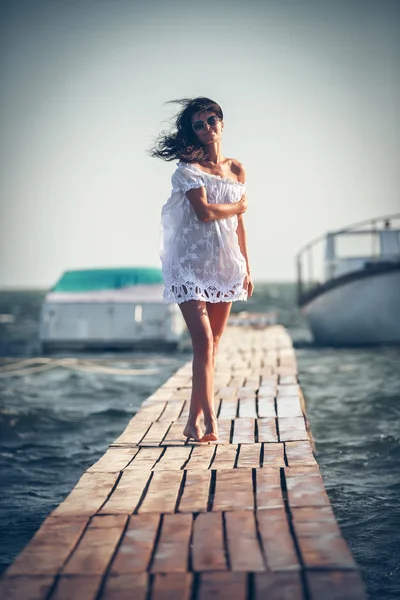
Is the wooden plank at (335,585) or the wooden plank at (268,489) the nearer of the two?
the wooden plank at (335,585)

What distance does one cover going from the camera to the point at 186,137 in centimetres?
471

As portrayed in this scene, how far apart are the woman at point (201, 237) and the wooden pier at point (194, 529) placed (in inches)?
20.1

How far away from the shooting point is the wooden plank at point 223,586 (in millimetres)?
2307

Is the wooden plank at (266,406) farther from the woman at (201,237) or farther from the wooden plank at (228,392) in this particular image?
the woman at (201,237)

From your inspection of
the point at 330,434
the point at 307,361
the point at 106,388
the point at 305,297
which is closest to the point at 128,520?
the point at 330,434

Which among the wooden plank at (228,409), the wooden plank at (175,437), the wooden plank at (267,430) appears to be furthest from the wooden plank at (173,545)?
the wooden plank at (228,409)

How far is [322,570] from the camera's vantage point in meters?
2.46

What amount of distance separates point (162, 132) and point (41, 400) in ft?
25.7

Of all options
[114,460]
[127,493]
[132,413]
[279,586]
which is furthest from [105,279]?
[279,586]

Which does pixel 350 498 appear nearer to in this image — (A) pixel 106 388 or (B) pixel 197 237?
(B) pixel 197 237

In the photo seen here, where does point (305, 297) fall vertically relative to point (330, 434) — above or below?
above

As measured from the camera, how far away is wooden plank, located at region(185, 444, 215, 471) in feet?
13.2

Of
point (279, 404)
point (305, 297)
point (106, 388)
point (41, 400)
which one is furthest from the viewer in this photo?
point (305, 297)

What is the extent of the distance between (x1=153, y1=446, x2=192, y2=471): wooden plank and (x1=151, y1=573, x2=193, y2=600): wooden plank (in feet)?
4.94
